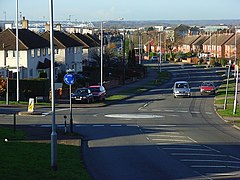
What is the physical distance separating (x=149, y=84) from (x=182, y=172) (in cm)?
6219

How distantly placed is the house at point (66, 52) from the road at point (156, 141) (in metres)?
26.7

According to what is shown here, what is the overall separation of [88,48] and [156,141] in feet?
221

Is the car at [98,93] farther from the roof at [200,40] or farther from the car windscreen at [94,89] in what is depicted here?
the roof at [200,40]

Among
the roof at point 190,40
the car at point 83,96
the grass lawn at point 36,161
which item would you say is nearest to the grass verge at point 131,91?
the car at point 83,96

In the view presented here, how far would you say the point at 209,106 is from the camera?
50.1 metres

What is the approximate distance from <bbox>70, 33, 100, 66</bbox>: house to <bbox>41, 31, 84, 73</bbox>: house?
25.8 feet

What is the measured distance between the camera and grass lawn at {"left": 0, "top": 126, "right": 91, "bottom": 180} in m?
15.7

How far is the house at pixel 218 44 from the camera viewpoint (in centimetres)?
13412

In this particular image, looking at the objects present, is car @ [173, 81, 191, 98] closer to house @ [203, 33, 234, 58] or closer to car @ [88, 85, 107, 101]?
car @ [88, 85, 107, 101]

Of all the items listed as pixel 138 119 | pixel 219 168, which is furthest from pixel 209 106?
pixel 219 168

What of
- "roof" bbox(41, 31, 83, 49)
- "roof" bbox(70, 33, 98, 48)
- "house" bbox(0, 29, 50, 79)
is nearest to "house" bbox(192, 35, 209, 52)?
"roof" bbox(70, 33, 98, 48)

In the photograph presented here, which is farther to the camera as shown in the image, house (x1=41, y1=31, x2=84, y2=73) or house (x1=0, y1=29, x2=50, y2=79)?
house (x1=41, y1=31, x2=84, y2=73)

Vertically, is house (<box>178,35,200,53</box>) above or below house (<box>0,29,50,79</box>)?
above

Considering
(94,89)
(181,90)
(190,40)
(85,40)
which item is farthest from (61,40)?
(190,40)
